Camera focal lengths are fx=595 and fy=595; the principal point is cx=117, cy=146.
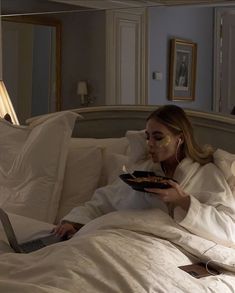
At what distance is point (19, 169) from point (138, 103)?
71 centimetres

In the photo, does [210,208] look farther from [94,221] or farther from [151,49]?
[151,49]

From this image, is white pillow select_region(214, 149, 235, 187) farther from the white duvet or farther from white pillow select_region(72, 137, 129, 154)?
white pillow select_region(72, 137, 129, 154)

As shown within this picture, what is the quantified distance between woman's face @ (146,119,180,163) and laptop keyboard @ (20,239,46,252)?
0.56 m

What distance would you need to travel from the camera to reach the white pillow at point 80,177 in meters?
2.76

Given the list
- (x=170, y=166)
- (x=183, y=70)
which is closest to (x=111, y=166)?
(x=170, y=166)

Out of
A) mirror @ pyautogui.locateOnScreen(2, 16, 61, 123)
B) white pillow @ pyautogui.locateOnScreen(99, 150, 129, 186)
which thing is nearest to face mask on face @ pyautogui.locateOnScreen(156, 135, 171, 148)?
white pillow @ pyautogui.locateOnScreen(99, 150, 129, 186)

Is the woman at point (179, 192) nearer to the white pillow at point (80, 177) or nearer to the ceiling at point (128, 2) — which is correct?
the white pillow at point (80, 177)

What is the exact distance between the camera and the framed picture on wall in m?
2.88

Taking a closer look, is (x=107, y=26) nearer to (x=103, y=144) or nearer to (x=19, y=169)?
(x=103, y=144)

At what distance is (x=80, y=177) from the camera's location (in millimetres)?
2791

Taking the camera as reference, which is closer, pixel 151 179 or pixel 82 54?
pixel 151 179

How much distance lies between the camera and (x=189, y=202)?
2.10 m

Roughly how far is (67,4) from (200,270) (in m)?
2.40

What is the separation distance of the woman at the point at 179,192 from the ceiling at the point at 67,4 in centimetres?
→ 82
